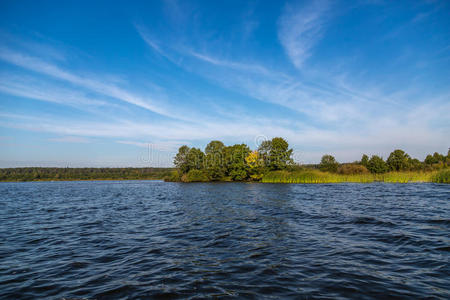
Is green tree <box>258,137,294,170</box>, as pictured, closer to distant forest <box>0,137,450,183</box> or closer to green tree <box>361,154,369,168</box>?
distant forest <box>0,137,450,183</box>

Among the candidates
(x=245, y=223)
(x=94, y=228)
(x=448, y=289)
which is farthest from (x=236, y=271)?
(x=94, y=228)

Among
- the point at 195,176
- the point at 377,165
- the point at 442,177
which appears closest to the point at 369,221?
the point at 442,177

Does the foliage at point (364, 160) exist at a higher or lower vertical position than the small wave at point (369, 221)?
higher

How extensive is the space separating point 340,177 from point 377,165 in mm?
55326

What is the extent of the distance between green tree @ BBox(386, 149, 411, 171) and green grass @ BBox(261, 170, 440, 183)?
5257 cm

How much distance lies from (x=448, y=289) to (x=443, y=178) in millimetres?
40691

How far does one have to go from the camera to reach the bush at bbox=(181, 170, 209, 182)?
270 feet

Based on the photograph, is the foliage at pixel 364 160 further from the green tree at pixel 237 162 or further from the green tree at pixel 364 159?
the green tree at pixel 237 162

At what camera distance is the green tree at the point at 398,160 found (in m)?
88.1

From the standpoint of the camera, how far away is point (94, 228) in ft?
40.5

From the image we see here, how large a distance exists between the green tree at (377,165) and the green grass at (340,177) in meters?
48.8

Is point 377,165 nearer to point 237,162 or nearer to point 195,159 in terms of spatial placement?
point 237,162

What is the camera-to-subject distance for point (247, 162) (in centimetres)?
7581

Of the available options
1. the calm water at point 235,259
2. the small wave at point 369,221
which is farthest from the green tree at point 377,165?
the small wave at point 369,221
